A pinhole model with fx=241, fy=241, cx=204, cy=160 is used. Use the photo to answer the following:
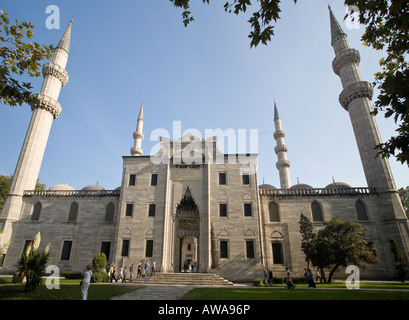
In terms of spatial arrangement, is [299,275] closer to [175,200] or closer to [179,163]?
[175,200]

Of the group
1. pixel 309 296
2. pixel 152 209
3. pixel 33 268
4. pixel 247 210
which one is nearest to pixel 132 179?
pixel 152 209

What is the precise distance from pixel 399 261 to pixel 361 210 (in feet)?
17.3

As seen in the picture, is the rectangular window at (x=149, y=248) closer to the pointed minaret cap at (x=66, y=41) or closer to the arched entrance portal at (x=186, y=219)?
the arched entrance portal at (x=186, y=219)

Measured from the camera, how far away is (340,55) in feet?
102

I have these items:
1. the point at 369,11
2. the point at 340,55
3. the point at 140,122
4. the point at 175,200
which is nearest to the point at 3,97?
the point at 369,11

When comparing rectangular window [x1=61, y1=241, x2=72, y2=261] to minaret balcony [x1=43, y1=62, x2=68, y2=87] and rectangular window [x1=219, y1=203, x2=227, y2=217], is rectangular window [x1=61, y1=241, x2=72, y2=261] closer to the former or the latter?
rectangular window [x1=219, y1=203, x2=227, y2=217]

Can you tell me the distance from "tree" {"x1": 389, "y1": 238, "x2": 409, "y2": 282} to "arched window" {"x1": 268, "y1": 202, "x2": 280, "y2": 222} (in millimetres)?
9732

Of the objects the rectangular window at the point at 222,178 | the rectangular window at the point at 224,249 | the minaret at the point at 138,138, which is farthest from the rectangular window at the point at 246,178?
the minaret at the point at 138,138

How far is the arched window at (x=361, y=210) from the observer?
2400cm

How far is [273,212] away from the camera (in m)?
24.9

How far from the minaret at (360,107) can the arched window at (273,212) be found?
10308mm

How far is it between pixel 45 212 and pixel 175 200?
47.6ft

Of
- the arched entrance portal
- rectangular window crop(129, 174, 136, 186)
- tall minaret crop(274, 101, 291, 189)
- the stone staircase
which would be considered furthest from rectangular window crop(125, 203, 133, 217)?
tall minaret crop(274, 101, 291, 189)

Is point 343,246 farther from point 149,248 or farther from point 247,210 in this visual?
point 149,248
